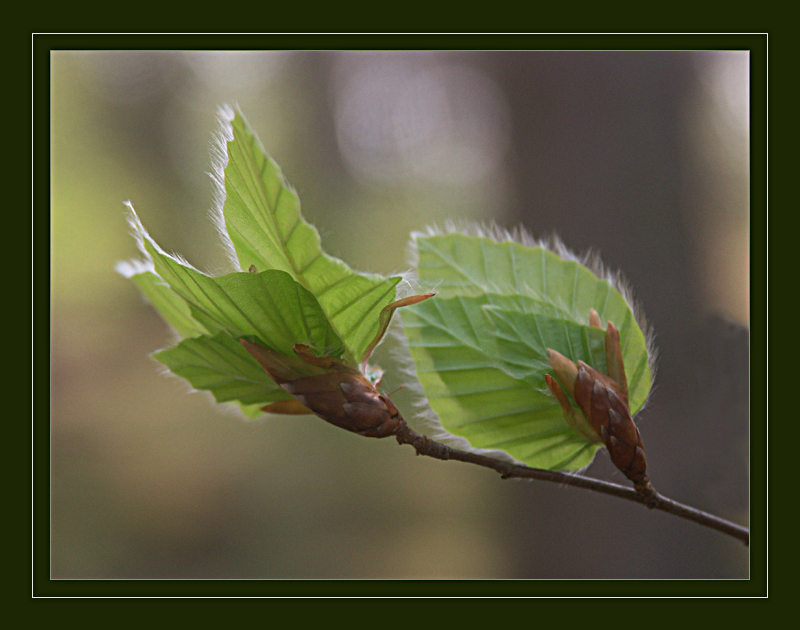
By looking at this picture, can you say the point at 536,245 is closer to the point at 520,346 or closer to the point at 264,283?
the point at 520,346

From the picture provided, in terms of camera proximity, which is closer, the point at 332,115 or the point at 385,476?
the point at 332,115

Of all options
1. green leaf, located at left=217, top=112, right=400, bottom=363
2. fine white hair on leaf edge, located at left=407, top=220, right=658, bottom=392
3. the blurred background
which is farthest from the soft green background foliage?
the blurred background

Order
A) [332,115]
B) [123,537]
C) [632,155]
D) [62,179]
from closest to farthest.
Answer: [632,155], [62,179], [332,115], [123,537]

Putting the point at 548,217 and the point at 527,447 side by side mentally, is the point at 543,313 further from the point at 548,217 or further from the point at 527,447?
the point at 548,217

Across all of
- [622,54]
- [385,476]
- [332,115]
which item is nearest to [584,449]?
[622,54]

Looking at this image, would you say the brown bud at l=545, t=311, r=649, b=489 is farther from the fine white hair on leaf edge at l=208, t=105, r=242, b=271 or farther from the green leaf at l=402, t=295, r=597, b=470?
the fine white hair on leaf edge at l=208, t=105, r=242, b=271

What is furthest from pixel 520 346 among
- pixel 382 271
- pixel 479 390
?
pixel 382 271
